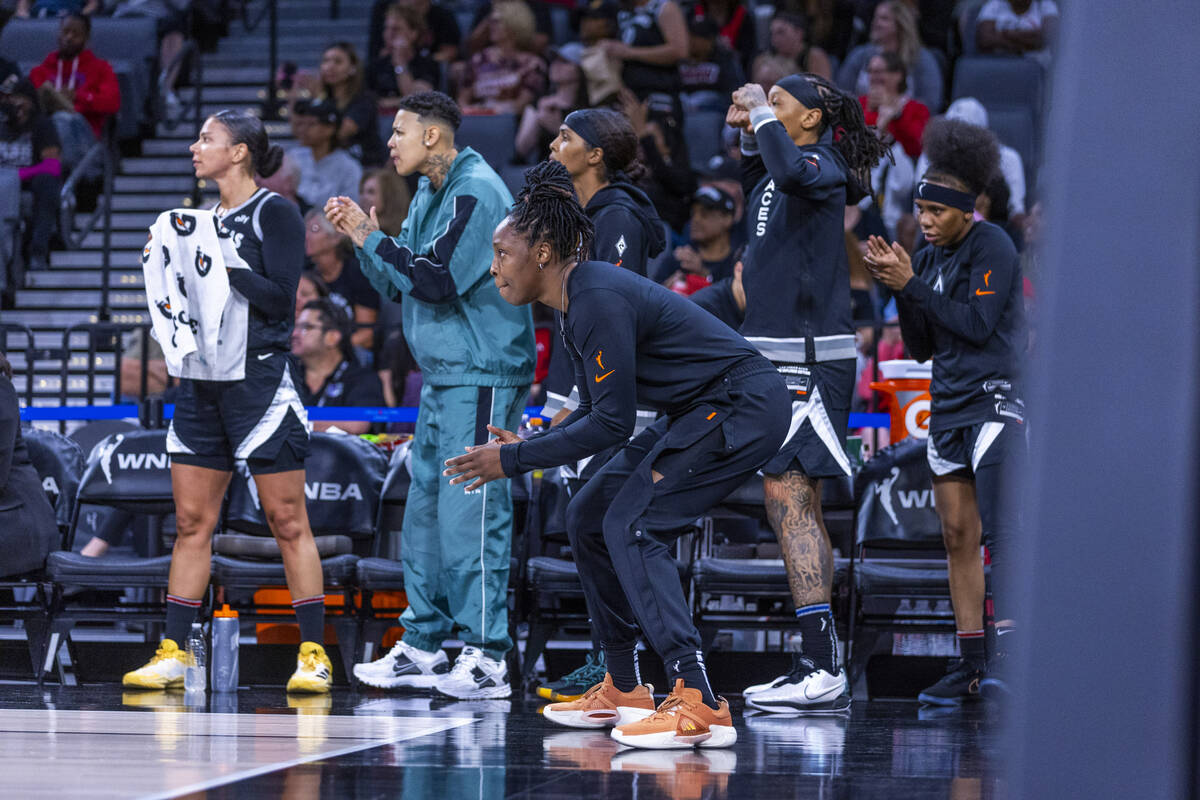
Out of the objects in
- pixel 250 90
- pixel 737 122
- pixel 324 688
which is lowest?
pixel 324 688

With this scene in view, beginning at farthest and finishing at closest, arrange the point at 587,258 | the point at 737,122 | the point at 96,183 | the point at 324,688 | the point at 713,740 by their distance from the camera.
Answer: the point at 96,183
the point at 324,688
the point at 737,122
the point at 587,258
the point at 713,740

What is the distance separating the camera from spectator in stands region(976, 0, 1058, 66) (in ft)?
34.9

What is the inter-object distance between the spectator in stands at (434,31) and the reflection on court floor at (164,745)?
320 inches

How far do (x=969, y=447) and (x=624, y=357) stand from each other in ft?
5.57

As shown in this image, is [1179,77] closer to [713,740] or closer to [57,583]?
[713,740]

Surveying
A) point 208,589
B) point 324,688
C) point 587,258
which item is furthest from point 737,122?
point 208,589

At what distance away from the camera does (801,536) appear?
4797mm

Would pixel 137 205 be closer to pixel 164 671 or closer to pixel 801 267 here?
pixel 164 671

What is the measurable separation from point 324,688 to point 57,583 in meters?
1.35

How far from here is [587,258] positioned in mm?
4176

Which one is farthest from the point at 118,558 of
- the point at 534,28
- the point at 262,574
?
the point at 534,28

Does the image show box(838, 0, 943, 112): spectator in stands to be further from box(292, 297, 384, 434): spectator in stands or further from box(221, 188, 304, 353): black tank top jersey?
box(221, 188, 304, 353): black tank top jersey

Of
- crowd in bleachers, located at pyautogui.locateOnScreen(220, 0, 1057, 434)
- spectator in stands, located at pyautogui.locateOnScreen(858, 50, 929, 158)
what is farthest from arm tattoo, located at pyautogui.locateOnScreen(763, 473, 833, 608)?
spectator in stands, located at pyautogui.locateOnScreen(858, 50, 929, 158)

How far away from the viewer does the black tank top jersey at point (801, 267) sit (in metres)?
4.94
